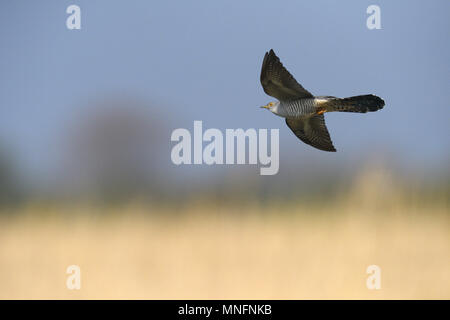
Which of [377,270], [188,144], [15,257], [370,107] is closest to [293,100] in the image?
[370,107]

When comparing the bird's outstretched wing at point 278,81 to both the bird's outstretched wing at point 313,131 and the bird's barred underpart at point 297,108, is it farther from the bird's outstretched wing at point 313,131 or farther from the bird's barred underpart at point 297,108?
the bird's outstretched wing at point 313,131

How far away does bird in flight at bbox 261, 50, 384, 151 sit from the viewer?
3160mm

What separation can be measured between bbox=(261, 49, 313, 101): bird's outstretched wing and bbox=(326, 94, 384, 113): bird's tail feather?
0.54 ft

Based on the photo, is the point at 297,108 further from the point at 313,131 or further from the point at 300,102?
the point at 313,131

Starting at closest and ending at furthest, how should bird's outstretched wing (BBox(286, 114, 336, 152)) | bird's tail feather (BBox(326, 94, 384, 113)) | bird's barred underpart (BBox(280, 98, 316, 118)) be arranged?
1. bird's tail feather (BBox(326, 94, 384, 113))
2. bird's barred underpart (BBox(280, 98, 316, 118))
3. bird's outstretched wing (BBox(286, 114, 336, 152))

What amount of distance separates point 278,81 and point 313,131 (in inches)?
20.2

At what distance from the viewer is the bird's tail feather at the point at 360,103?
124 inches

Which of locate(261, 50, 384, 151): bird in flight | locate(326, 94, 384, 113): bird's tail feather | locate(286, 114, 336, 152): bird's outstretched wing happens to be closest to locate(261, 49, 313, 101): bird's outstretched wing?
locate(261, 50, 384, 151): bird in flight

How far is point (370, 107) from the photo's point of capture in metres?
3.16

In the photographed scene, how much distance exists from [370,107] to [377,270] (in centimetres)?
180

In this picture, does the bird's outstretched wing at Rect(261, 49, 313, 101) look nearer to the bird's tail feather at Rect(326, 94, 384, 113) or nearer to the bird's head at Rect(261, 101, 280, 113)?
the bird's head at Rect(261, 101, 280, 113)

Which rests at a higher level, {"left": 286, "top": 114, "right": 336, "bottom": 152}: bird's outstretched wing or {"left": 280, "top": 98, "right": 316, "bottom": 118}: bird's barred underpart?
{"left": 280, "top": 98, "right": 316, "bottom": 118}: bird's barred underpart

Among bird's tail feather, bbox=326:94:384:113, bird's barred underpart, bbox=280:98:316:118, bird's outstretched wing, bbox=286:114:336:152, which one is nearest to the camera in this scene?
bird's tail feather, bbox=326:94:384:113
